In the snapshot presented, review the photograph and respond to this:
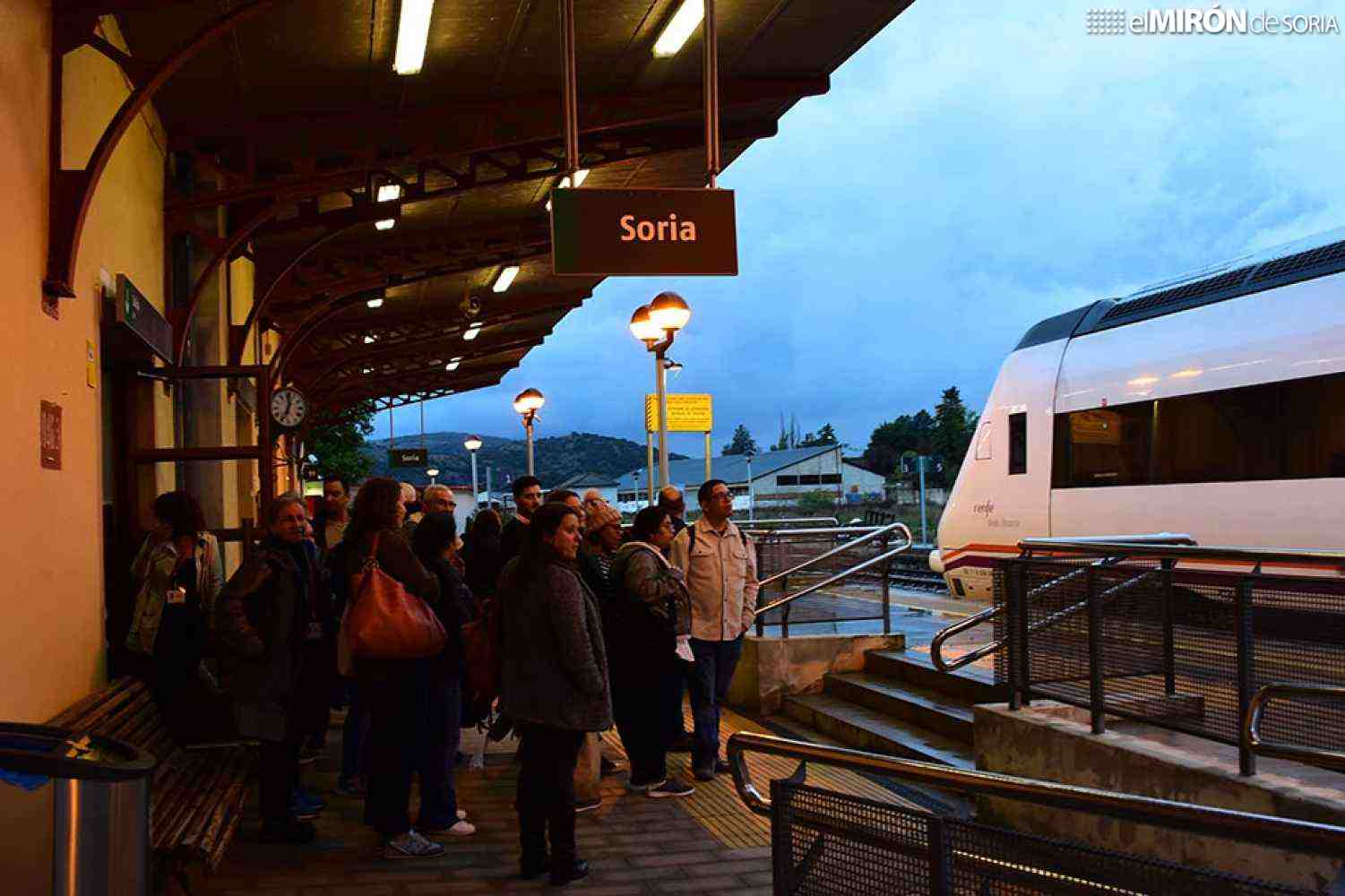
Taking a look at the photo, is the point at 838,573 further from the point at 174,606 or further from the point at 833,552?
the point at 174,606

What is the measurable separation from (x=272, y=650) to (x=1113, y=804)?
4276 mm

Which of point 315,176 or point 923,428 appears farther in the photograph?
point 923,428

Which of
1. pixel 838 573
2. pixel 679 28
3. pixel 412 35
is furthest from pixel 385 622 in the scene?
pixel 679 28

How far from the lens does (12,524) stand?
5.06m

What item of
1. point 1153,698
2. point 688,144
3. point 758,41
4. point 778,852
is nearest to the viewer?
point 778,852

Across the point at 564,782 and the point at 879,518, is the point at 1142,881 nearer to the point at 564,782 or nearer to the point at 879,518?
the point at 564,782

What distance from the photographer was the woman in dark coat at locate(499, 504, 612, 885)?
215 inches

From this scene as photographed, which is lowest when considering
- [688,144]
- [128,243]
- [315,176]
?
[128,243]

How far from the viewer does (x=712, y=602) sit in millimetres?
7949

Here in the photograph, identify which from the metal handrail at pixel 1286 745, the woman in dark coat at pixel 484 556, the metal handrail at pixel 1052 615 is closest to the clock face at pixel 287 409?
the woman in dark coat at pixel 484 556

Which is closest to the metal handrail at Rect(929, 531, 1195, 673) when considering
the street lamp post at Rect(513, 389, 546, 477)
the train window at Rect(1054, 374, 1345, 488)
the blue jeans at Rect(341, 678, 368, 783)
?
the train window at Rect(1054, 374, 1345, 488)

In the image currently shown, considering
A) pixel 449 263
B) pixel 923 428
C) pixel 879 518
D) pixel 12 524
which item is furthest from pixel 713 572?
pixel 923 428

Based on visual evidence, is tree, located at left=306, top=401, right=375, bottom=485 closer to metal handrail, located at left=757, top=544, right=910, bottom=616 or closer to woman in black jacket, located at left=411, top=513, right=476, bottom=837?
metal handrail, located at left=757, top=544, right=910, bottom=616

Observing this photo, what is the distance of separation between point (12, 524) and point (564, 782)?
244 centimetres
